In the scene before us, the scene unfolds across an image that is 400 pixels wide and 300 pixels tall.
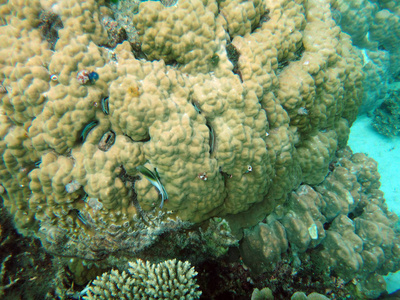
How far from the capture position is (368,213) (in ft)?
15.9

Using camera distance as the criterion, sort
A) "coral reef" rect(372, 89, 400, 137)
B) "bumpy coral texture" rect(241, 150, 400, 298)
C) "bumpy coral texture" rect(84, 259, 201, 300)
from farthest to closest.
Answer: "coral reef" rect(372, 89, 400, 137) → "bumpy coral texture" rect(241, 150, 400, 298) → "bumpy coral texture" rect(84, 259, 201, 300)

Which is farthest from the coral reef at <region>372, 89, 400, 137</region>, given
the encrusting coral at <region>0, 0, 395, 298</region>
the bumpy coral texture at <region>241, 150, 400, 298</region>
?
the encrusting coral at <region>0, 0, 395, 298</region>

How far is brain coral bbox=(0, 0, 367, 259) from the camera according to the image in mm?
2418

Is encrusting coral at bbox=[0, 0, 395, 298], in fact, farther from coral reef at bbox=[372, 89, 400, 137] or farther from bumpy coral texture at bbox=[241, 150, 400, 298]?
coral reef at bbox=[372, 89, 400, 137]

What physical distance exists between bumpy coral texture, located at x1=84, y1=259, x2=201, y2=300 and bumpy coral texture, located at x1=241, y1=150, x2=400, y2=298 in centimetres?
135

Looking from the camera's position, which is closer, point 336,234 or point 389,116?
point 336,234

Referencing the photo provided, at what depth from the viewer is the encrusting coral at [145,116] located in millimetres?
2420

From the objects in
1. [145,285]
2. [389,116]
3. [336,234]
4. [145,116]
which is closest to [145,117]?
[145,116]

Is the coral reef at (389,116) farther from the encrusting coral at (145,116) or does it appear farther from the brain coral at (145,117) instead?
the brain coral at (145,117)

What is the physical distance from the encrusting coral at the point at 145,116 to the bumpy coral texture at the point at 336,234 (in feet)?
1.07

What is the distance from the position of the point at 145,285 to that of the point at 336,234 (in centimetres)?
375

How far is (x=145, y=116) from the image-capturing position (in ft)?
8.38

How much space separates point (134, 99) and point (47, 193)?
162 centimetres

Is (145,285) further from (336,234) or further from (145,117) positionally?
(336,234)
